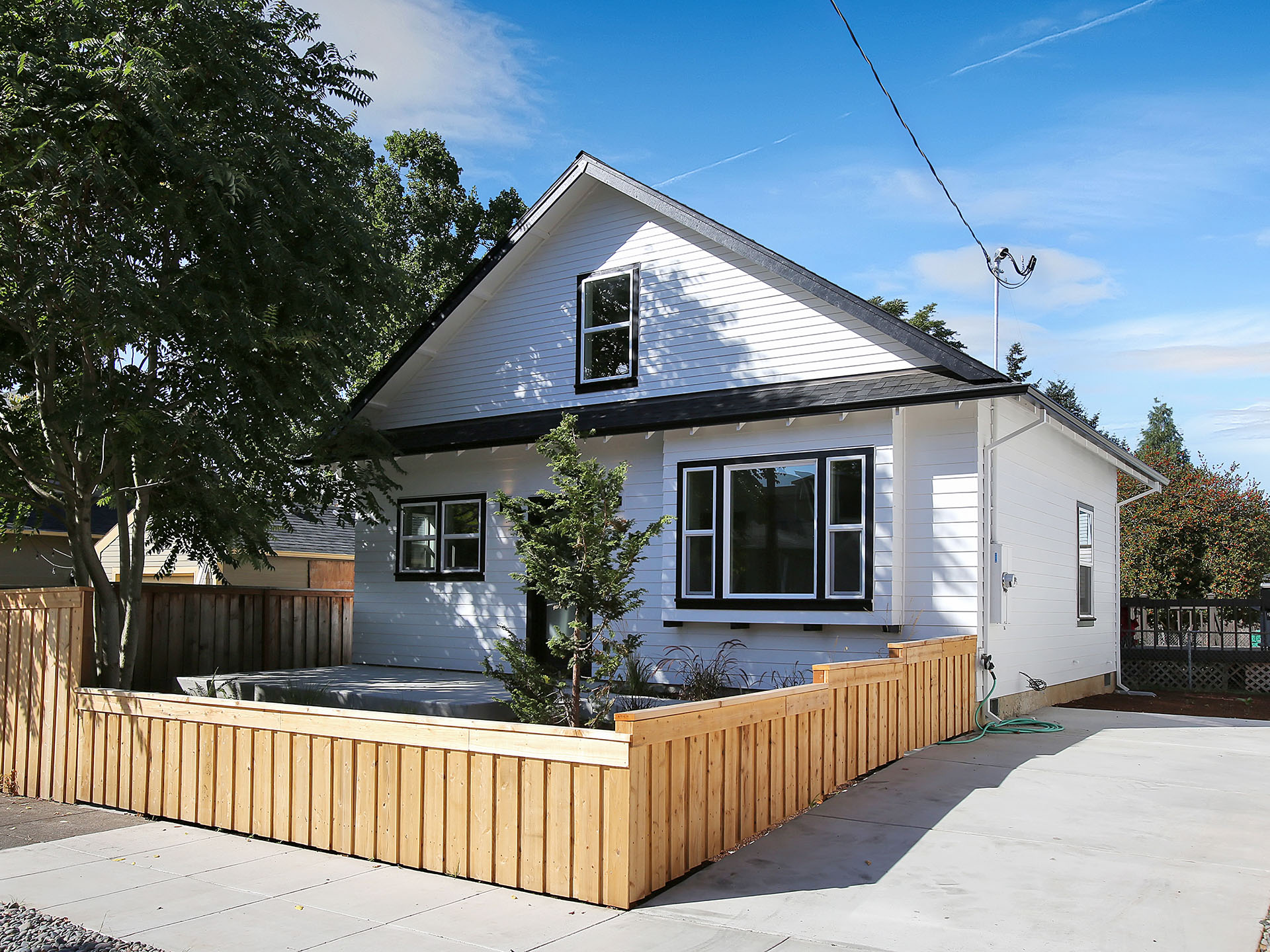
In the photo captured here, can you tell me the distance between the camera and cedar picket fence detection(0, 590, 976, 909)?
5094 mm

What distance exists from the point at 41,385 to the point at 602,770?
286 inches

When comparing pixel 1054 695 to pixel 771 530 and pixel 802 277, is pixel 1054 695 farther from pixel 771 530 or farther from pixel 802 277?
pixel 802 277

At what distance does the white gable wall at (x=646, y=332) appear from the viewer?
10922 millimetres

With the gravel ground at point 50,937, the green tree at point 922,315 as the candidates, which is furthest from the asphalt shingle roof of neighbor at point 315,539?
the green tree at point 922,315

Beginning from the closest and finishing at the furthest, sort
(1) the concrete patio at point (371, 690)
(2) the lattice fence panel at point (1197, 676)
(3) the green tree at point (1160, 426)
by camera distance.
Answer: (1) the concrete patio at point (371, 690), (2) the lattice fence panel at point (1197, 676), (3) the green tree at point (1160, 426)

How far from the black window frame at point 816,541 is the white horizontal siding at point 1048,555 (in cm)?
148

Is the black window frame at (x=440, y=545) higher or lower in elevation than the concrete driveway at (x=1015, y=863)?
higher

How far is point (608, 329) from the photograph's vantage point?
41.0ft

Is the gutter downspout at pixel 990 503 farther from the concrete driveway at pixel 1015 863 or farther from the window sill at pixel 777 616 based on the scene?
the concrete driveway at pixel 1015 863

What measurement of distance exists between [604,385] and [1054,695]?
6.85 meters

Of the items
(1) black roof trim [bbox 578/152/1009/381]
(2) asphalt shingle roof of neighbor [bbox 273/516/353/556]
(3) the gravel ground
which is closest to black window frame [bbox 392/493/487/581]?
(1) black roof trim [bbox 578/152/1009/381]

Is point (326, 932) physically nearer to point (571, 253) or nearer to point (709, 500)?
point (709, 500)

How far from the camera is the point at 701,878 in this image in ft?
17.4

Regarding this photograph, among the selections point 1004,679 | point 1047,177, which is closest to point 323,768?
point 1004,679
